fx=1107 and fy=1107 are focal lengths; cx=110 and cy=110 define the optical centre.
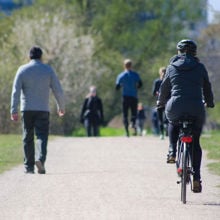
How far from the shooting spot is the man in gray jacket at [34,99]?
16.4 metres

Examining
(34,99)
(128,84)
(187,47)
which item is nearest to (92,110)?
(128,84)

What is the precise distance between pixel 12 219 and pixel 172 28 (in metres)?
58.2

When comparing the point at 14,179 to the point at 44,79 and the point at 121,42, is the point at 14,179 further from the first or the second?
the point at 121,42

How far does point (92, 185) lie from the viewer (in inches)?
550

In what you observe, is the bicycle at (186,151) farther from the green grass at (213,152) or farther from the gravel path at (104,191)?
the green grass at (213,152)

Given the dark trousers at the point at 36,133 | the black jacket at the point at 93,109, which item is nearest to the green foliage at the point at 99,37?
the black jacket at the point at 93,109

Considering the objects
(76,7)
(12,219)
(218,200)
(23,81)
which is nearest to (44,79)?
(23,81)

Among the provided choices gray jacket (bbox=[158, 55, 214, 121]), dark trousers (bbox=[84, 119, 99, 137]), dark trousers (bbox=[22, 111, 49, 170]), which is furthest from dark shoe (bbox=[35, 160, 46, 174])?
dark trousers (bbox=[84, 119, 99, 137])

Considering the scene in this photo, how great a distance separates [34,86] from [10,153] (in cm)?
419

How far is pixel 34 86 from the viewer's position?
53.8 ft

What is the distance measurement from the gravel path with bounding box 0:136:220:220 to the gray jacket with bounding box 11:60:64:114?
1.02m

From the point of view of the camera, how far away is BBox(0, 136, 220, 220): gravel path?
36.4 feet

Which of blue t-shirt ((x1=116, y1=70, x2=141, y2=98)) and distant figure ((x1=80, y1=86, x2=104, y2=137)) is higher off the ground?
blue t-shirt ((x1=116, y1=70, x2=141, y2=98))

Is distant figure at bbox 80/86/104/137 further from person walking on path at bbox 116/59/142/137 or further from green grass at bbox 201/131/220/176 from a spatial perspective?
green grass at bbox 201/131/220/176
